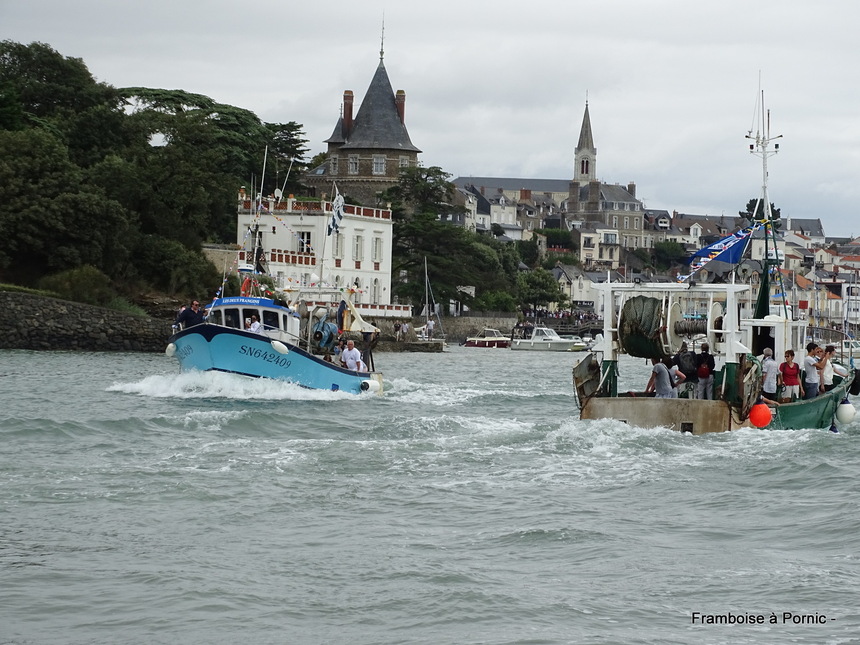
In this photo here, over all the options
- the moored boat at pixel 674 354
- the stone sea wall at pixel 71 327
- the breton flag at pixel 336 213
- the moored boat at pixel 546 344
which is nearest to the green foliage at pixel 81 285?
the stone sea wall at pixel 71 327

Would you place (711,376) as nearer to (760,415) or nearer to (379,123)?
(760,415)

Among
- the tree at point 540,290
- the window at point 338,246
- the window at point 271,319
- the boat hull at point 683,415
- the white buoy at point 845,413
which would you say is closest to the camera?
the boat hull at point 683,415

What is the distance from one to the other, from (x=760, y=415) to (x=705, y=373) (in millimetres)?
1208

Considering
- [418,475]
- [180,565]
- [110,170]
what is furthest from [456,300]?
[180,565]

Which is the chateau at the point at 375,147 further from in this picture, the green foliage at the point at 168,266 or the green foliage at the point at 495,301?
the green foliage at the point at 168,266

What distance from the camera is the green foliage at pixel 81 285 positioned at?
218 ft

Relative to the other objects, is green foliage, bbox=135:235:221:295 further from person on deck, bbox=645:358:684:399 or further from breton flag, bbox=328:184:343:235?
person on deck, bbox=645:358:684:399

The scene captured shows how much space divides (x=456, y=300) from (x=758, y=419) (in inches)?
3355

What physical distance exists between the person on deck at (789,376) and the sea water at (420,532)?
1.10m

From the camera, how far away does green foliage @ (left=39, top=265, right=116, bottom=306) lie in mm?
66562

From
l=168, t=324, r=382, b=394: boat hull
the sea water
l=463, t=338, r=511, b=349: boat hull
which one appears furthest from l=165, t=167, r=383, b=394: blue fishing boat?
l=463, t=338, r=511, b=349: boat hull

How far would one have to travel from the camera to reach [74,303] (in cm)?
6469

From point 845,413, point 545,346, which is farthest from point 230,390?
point 545,346

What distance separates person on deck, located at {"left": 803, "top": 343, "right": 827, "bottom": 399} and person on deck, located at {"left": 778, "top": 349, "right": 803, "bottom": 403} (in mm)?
295
